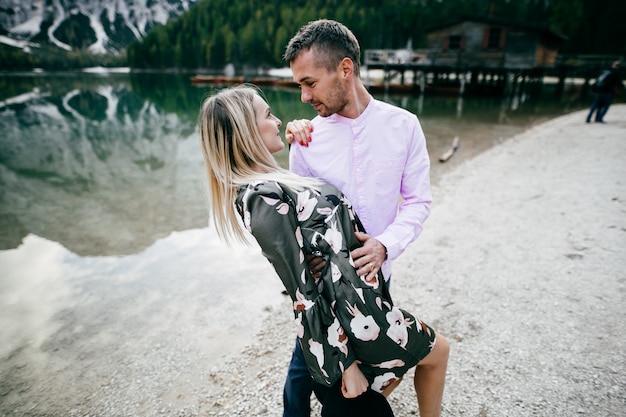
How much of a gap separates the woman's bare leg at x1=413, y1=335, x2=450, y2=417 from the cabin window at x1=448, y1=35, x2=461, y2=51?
35.0m

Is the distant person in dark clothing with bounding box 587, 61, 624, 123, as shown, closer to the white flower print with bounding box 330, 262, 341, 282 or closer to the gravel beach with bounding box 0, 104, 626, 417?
the gravel beach with bounding box 0, 104, 626, 417

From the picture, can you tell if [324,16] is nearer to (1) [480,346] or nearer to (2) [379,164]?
(1) [480,346]

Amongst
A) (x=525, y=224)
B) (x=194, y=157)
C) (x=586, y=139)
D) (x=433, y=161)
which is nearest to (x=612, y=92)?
(x=586, y=139)

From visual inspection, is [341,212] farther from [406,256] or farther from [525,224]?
[525,224]

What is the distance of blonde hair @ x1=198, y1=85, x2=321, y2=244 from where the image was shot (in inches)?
67.5

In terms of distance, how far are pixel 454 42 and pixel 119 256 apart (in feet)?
111

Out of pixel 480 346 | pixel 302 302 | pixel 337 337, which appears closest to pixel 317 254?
pixel 302 302

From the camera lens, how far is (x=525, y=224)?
6.27 m

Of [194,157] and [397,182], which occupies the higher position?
[397,182]

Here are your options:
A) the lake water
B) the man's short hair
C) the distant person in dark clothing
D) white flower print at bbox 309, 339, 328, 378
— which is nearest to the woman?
white flower print at bbox 309, 339, 328, 378

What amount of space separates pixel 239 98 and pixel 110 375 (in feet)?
12.7

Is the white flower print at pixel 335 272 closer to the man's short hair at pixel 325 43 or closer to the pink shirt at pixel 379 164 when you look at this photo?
the pink shirt at pixel 379 164

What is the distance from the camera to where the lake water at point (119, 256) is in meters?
4.65

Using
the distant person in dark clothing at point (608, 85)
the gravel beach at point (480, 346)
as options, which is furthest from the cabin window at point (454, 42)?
the gravel beach at point (480, 346)
